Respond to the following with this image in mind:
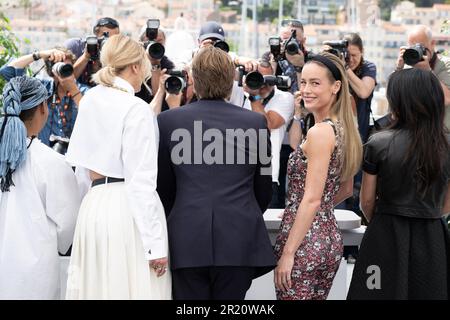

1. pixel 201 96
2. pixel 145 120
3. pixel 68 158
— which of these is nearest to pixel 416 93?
pixel 201 96

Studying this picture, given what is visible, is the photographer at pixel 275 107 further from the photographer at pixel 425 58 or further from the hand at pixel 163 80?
the photographer at pixel 425 58

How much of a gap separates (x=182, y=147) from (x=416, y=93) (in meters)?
1.02

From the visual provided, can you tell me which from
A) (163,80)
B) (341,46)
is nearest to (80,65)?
(163,80)

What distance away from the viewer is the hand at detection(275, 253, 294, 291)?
11.1ft

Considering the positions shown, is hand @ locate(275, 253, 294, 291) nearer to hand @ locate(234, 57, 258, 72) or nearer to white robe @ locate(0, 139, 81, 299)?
white robe @ locate(0, 139, 81, 299)

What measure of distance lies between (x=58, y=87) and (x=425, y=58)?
7.92ft

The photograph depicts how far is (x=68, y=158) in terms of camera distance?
11.3 ft

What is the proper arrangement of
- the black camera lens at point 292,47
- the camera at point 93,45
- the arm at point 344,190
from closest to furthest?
1. the arm at point 344,190
2. the camera at point 93,45
3. the black camera lens at point 292,47

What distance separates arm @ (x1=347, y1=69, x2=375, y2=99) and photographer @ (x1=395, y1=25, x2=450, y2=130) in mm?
302

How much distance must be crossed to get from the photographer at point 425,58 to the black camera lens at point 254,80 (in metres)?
1.05

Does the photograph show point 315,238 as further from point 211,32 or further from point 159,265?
point 211,32

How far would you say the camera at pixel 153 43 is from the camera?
470 cm

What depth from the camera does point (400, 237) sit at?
3.46 meters

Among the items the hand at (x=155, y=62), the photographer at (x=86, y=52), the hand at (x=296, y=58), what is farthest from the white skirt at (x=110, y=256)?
the hand at (x=296, y=58)
